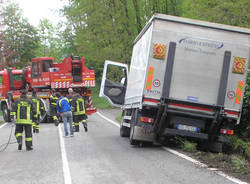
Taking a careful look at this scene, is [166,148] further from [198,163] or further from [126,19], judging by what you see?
[126,19]

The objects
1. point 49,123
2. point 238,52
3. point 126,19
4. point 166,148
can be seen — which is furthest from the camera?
point 126,19

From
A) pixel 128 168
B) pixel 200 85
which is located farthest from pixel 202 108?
pixel 128 168

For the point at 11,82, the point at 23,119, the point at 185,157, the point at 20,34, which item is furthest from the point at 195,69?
the point at 20,34

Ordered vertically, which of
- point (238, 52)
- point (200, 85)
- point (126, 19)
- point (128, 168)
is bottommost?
point (128, 168)

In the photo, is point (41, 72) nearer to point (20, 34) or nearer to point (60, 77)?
point (60, 77)

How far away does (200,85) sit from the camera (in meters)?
10.3

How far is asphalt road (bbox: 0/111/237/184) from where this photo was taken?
7.37m

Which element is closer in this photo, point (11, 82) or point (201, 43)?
point (201, 43)

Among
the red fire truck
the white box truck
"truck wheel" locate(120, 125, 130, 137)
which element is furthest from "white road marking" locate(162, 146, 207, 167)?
the red fire truck

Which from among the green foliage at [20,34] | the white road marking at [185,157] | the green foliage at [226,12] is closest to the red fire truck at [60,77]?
the green foliage at [226,12]

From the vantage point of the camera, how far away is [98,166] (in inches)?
342

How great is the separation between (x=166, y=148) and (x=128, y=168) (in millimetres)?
3213

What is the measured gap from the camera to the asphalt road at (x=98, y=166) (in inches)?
290

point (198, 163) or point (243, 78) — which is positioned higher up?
point (243, 78)
